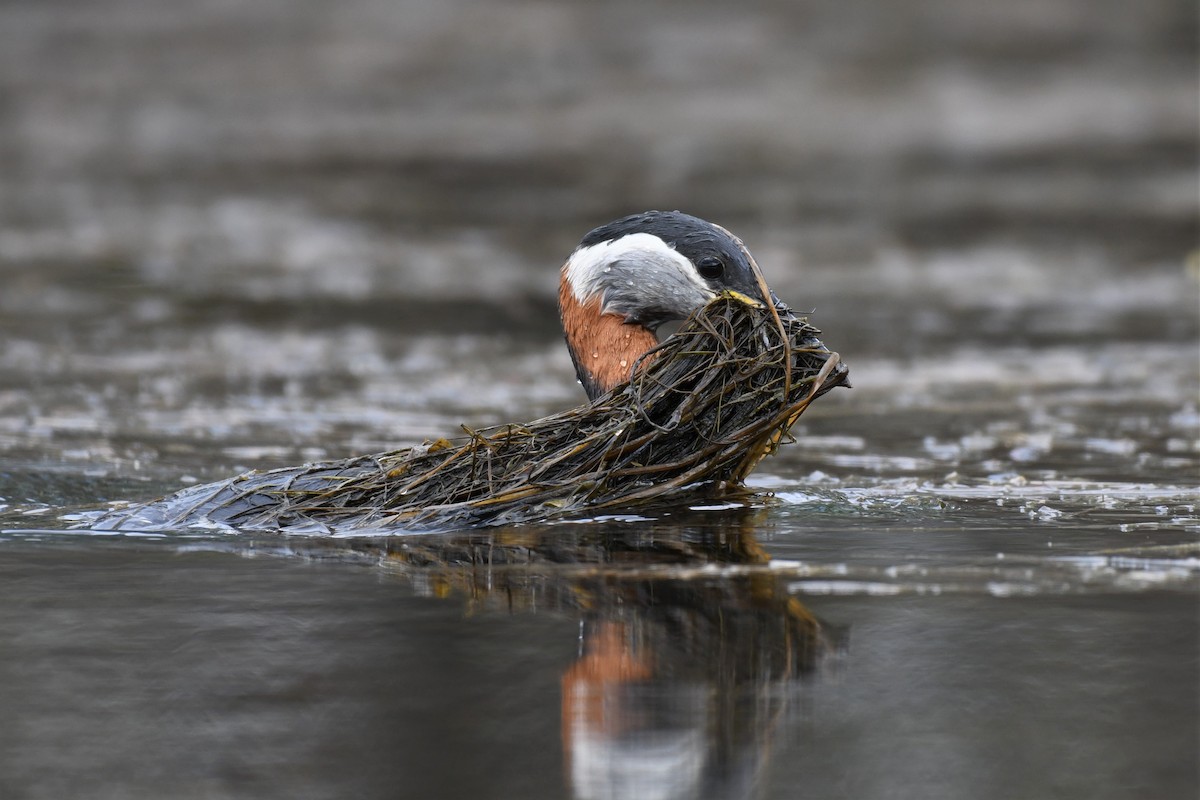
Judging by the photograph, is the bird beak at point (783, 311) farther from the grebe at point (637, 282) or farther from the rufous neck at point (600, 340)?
the rufous neck at point (600, 340)

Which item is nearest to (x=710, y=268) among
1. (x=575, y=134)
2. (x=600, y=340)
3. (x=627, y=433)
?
(x=600, y=340)

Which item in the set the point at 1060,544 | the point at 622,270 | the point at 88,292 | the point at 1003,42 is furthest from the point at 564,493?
the point at 1003,42

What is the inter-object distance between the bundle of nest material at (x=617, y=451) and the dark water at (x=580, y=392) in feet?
0.59

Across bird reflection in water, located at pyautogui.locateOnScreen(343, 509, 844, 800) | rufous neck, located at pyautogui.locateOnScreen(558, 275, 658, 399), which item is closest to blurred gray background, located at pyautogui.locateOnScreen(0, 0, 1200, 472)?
rufous neck, located at pyautogui.locateOnScreen(558, 275, 658, 399)

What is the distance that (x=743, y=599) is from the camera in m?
5.00

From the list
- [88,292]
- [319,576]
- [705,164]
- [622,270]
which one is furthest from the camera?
[705,164]

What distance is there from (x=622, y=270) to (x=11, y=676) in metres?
3.07

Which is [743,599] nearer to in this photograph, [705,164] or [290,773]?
[290,773]

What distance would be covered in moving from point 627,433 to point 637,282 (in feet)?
2.60

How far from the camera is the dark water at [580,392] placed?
3908 millimetres

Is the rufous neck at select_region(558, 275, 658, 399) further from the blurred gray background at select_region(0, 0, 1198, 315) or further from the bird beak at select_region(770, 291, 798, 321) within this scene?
the blurred gray background at select_region(0, 0, 1198, 315)

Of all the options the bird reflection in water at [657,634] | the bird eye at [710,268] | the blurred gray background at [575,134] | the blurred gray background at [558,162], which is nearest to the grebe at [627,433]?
the bird eye at [710,268]

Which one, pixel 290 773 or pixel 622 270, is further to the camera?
pixel 622 270

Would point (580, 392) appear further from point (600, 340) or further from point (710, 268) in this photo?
point (710, 268)
